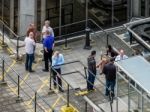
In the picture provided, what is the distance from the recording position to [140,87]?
80.9 ft

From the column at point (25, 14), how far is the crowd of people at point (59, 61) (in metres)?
2.11

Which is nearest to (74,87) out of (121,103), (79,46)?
(121,103)

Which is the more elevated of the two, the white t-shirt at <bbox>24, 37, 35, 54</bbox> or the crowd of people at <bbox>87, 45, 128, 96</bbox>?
the white t-shirt at <bbox>24, 37, 35, 54</bbox>

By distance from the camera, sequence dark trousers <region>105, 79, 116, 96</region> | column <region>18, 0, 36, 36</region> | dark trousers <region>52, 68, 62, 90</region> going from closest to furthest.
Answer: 1. dark trousers <region>105, 79, 116, 96</region>
2. dark trousers <region>52, 68, 62, 90</region>
3. column <region>18, 0, 36, 36</region>

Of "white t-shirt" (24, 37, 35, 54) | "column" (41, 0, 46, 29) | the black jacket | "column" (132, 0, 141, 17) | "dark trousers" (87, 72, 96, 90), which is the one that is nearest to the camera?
the black jacket

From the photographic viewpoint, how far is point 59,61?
28.0 metres

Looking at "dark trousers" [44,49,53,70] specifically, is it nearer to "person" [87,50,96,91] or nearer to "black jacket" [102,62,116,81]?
"person" [87,50,96,91]

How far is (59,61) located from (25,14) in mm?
6315

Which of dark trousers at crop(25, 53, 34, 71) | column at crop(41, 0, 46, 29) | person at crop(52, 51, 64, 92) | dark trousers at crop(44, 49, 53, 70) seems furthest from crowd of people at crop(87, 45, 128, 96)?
column at crop(41, 0, 46, 29)

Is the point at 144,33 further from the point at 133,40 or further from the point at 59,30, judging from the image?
the point at 59,30

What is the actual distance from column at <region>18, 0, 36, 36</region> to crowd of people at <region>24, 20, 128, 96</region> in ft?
6.91

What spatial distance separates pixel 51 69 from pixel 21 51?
4.83 m

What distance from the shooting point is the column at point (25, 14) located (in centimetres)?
3353

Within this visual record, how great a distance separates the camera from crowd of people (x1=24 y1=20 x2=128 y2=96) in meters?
27.3
